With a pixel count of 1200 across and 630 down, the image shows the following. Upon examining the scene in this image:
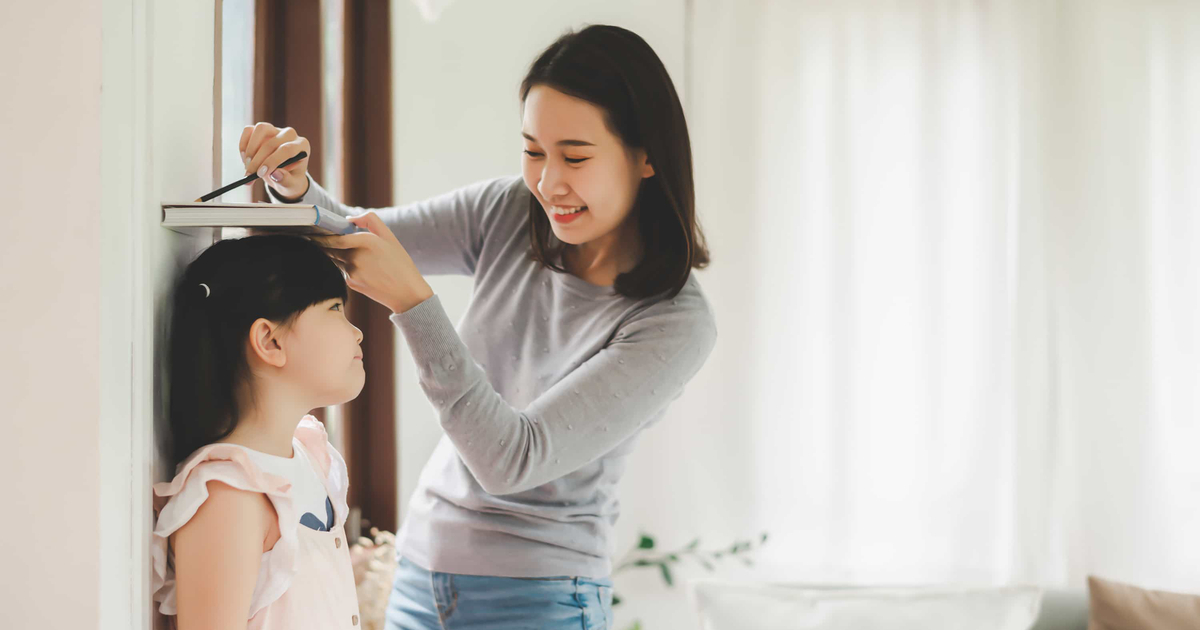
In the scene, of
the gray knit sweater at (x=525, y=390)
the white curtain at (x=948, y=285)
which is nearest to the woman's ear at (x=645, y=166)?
the gray knit sweater at (x=525, y=390)

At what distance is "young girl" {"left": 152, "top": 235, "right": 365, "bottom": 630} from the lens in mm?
614

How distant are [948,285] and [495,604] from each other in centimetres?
172

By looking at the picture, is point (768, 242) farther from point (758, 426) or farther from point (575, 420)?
point (575, 420)

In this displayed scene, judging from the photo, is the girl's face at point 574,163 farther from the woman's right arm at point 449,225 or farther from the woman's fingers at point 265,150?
the woman's fingers at point 265,150

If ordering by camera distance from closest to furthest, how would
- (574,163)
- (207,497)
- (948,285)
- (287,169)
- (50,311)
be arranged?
(50,311), (207,497), (287,169), (574,163), (948,285)

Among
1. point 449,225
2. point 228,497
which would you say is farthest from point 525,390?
point 228,497

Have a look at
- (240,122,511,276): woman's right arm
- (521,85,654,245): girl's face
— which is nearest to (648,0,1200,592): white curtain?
(240,122,511,276): woman's right arm

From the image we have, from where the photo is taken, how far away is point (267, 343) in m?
0.69

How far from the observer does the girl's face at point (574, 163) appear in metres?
0.98

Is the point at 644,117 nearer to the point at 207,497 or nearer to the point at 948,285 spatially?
the point at 207,497

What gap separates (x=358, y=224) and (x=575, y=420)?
0.33m

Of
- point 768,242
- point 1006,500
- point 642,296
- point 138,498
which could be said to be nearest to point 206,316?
point 138,498

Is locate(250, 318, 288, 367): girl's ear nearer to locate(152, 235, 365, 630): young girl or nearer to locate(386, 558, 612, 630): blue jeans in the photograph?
locate(152, 235, 365, 630): young girl

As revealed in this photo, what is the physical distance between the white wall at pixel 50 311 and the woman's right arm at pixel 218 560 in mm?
88
